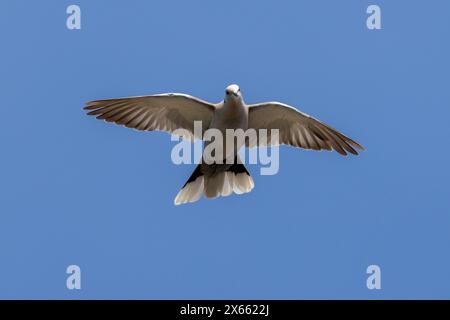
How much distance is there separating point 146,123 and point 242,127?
1.85 m

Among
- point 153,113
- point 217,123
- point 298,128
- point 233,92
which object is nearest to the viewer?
point 233,92

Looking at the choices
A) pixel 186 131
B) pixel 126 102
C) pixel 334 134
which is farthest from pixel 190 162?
pixel 334 134

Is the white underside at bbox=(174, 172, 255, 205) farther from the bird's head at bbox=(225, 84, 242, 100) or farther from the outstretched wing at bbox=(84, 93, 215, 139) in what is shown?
the bird's head at bbox=(225, 84, 242, 100)

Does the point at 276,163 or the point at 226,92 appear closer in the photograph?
the point at 226,92

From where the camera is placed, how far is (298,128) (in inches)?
574

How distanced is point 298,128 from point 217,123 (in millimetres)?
1752

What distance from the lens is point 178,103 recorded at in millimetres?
13930

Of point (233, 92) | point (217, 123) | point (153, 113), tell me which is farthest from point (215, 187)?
point (233, 92)

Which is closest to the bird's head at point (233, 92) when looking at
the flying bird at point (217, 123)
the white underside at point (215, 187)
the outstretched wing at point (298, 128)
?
the flying bird at point (217, 123)

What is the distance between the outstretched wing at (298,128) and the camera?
46.1 feet

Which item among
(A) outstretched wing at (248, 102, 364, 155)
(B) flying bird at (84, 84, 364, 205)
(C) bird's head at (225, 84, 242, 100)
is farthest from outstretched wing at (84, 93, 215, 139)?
(A) outstretched wing at (248, 102, 364, 155)

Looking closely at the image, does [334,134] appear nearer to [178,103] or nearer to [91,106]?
[178,103]

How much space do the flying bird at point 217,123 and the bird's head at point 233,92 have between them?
0.19m

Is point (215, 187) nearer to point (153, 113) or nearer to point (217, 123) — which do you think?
point (217, 123)
